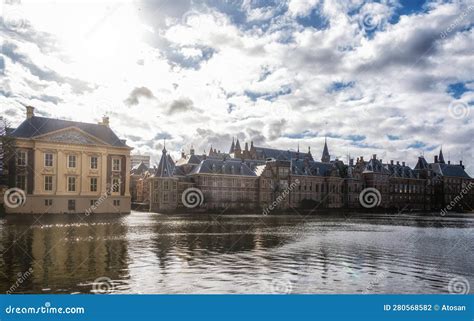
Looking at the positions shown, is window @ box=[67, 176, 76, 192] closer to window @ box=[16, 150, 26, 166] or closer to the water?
window @ box=[16, 150, 26, 166]

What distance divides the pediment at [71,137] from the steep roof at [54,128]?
566 millimetres

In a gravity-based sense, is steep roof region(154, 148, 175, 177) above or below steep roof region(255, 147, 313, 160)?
below

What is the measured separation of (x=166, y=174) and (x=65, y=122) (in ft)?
80.4

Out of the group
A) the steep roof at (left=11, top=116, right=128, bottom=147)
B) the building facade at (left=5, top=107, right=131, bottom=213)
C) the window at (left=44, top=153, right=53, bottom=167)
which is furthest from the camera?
the window at (left=44, top=153, right=53, bottom=167)

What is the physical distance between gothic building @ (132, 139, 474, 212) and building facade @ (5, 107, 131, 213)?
16.0 meters

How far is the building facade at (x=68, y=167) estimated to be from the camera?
166ft

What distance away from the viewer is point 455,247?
2247 cm

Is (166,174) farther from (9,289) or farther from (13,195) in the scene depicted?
(9,289)

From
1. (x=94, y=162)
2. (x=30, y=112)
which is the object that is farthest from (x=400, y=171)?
→ (x=30, y=112)

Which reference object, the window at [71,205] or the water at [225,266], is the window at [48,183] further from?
the water at [225,266]

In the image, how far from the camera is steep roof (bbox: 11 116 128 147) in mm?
51312

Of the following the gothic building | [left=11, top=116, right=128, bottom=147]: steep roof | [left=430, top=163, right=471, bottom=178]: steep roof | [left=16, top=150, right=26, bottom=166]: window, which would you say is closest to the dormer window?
[left=11, top=116, right=128, bottom=147]: steep roof

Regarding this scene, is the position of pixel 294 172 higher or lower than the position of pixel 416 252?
higher
